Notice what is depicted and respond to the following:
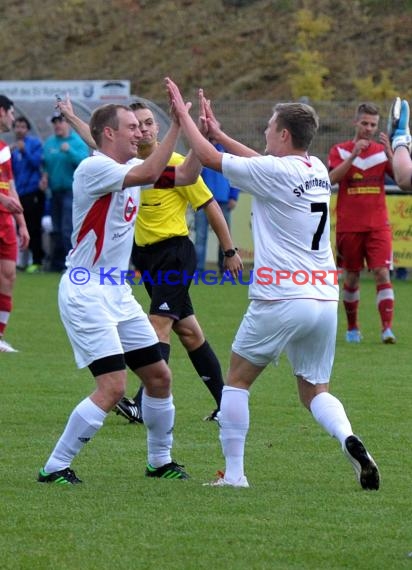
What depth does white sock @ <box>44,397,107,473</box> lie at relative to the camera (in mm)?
6688

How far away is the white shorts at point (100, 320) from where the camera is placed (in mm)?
6699

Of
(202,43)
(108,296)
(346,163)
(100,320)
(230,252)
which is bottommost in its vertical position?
(100,320)

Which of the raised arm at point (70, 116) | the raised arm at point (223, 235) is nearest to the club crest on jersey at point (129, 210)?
the raised arm at point (70, 116)

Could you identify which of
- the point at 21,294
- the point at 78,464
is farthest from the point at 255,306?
the point at 21,294

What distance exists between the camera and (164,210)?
9.06 metres

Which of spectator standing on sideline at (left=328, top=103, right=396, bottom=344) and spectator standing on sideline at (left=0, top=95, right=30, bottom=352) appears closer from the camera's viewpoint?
spectator standing on sideline at (left=0, top=95, right=30, bottom=352)

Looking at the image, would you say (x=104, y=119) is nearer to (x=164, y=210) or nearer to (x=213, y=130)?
(x=213, y=130)

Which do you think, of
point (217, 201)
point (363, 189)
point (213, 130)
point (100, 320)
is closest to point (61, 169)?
point (217, 201)

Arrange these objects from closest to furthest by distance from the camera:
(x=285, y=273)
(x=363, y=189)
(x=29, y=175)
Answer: (x=285, y=273) < (x=363, y=189) < (x=29, y=175)


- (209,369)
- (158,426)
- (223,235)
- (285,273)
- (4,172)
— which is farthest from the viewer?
(4,172)

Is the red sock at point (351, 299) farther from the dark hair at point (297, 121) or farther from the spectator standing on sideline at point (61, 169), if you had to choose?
the spectator standing on sideline at point (61, 169)

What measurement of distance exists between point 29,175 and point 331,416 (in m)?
15.3

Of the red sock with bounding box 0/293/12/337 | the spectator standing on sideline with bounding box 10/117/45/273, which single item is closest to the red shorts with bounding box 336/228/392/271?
the red sock with bounding box 0/293/12/337

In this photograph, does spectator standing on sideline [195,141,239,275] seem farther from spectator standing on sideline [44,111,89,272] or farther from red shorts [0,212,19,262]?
red shorts [0,212,19,262]
